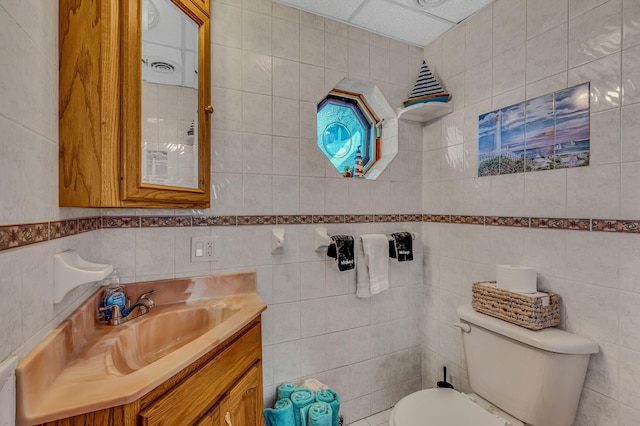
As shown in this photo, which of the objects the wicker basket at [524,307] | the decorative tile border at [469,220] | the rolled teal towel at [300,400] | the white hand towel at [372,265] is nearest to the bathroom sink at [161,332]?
the rolled teal towel at [300,400]

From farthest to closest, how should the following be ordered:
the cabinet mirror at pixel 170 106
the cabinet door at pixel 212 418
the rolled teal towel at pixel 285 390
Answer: the rolled teal towel at pixel 285 390, the cabinet mirror at pixel 170 106, the cabinet door at pixel 212 418

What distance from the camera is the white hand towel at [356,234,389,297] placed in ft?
5.98

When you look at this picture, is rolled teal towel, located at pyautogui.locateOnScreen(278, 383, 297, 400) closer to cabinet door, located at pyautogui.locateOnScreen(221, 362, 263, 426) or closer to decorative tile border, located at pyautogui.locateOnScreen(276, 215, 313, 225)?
cabinet door, located at pyautogui.locateOnScreen(221, 362, 263, 426)

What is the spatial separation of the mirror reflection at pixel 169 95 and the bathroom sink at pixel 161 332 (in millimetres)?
561

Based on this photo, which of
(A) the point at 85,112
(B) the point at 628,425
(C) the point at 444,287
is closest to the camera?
(A) the point at 85,112

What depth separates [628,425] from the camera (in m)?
1.14

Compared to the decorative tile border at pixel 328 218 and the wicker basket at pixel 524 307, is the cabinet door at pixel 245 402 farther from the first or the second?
the wicker basket at pixel 524 307

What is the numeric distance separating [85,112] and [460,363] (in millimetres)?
2194

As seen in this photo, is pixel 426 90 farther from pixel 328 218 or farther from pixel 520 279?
pixel 520 279

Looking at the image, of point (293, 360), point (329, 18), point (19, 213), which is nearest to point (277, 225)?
point (293, 360)

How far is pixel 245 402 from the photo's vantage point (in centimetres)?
117

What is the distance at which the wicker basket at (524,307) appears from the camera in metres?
1.27

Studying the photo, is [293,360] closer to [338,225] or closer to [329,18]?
[338,225]

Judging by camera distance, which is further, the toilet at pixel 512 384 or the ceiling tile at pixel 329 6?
the ceiling tile at pixel 329 6
